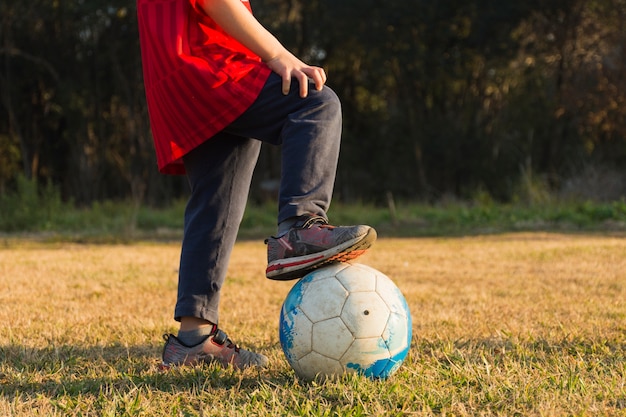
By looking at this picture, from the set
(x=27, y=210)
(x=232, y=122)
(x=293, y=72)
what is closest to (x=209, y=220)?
(x=232, y=122)

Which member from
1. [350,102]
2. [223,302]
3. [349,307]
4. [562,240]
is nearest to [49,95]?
[350,102]

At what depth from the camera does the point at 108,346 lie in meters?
Answer: 3.97

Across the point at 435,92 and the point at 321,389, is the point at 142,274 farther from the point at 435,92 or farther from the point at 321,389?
the point at 435,92

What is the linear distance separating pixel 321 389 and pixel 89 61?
2431cm

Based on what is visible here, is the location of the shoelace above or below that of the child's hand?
below

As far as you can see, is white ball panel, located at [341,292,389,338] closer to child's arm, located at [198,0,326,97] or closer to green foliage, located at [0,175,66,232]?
child's arm, located at [198,0,326,97]

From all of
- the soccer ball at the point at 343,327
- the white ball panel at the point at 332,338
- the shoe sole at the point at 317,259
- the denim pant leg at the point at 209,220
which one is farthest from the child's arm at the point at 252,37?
the white ball panel at the point at 332,338

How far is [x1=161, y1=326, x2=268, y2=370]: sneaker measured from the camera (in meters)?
3.36

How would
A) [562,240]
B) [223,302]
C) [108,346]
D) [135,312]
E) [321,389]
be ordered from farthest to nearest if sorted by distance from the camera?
[562,240]
[223,302]
[135,312]
[108,346]
[321,389]

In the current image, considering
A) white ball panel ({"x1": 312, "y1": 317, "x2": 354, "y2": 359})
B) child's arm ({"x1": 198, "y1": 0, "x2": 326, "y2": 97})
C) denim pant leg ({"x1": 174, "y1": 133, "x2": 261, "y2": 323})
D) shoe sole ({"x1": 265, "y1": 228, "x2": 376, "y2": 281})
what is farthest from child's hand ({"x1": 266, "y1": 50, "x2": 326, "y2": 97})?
white ball panel ({"x1": 312, "y1": 317, "x2": 354, "y2": 359})

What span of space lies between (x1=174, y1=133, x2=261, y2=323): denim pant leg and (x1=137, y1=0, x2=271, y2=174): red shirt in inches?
6.4

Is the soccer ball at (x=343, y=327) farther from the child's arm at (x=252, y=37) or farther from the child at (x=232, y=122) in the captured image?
the child's arm at (x=252, y=37)

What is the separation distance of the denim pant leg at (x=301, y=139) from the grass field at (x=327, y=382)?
0.75m

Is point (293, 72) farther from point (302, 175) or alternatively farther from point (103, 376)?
point (103, 376)
